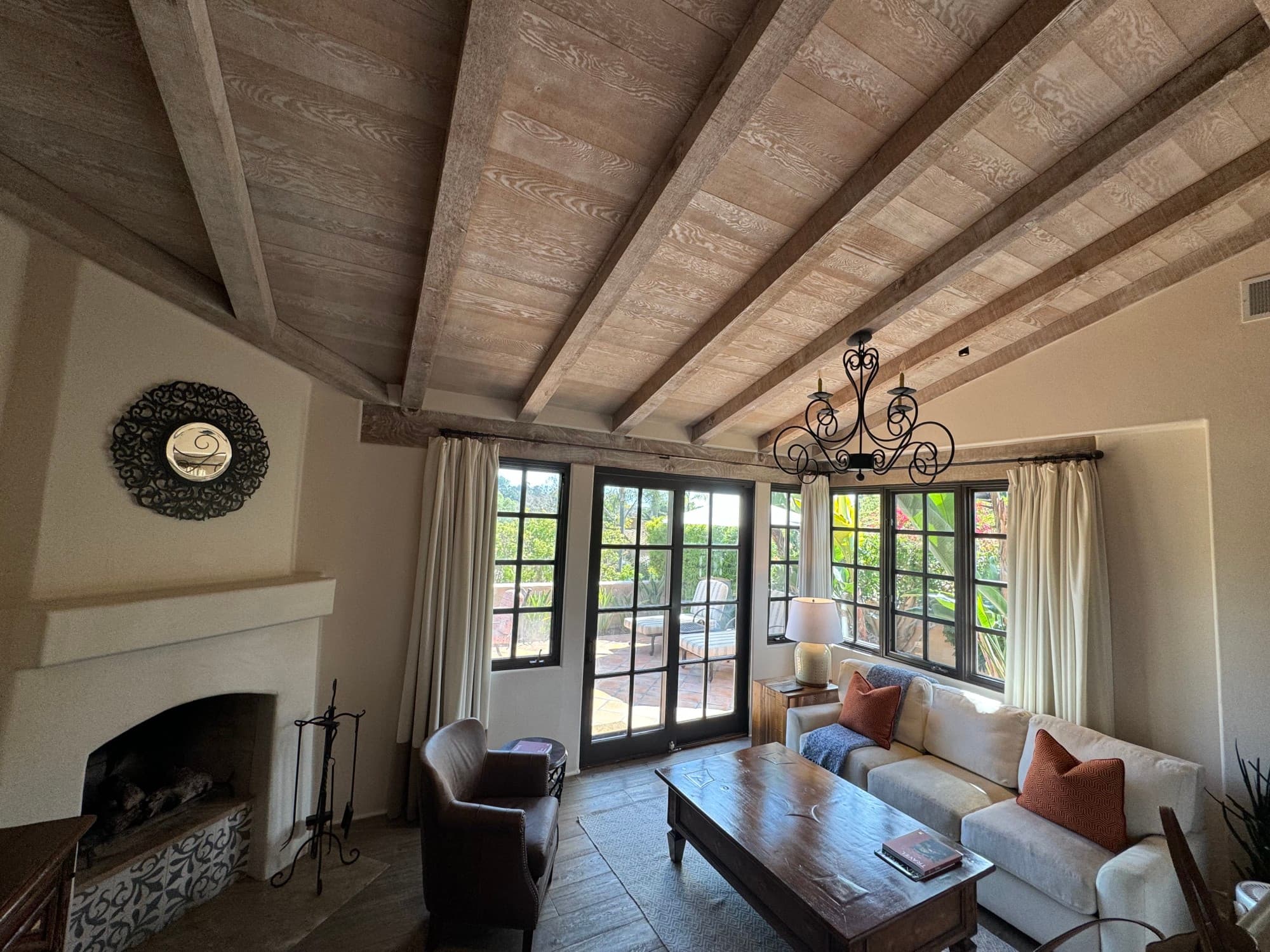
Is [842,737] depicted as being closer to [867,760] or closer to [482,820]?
[867,760]

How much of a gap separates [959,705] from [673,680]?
194 centimetres

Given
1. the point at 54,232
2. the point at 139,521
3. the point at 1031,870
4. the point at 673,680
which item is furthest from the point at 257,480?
the point at 1031,870

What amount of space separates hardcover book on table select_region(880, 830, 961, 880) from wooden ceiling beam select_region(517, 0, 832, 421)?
253 centimetres

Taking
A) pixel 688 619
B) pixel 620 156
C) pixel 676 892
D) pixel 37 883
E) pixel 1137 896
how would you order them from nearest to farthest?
pixel 37 883
pixel 620 156
pixel 1137 896
pixel 676 892
pixel 688 619

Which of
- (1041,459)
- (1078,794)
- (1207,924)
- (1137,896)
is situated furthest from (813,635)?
(1207,924)

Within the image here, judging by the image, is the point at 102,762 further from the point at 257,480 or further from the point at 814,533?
the point at 814,533

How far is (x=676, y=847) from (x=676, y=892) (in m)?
0.22

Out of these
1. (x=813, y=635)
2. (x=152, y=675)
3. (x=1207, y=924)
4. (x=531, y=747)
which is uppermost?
(x=1207, y=924)

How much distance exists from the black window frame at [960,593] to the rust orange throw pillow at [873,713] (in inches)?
24.3

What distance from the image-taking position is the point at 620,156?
5.93 ft

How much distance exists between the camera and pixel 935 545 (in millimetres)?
4070

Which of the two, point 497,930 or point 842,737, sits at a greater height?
point 842,737

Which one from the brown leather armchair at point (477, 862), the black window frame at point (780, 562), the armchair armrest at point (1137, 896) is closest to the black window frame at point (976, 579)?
the black window frame at point (780, 562)

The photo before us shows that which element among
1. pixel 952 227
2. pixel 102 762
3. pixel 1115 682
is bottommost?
pixel 102 762
